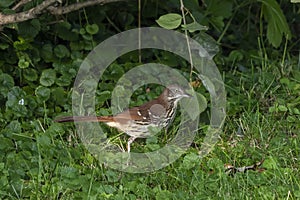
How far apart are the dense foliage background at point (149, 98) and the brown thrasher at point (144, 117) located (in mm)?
100

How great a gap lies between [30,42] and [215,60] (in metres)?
1.58

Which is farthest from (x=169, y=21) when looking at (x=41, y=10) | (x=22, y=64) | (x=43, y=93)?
(x=22, y=64)

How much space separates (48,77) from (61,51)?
43 centimetres

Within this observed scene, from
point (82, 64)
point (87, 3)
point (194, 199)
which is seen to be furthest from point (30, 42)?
point (194, 199)

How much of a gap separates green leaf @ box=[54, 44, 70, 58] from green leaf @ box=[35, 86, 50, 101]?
0.62 meters

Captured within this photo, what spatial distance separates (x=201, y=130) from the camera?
6.15 m

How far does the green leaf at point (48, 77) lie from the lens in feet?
21.7

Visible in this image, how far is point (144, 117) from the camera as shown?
586cm

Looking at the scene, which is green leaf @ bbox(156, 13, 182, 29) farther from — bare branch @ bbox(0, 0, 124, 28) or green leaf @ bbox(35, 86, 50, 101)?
green leaf @ bbox(35, 86, 50, 101)

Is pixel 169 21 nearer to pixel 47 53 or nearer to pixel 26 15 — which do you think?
pixel 26 15

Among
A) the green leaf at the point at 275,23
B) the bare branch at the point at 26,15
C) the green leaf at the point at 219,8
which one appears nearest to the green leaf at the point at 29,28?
the bare branch at the point at 26,15

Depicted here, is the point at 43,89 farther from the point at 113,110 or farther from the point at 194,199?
the point at 194,199

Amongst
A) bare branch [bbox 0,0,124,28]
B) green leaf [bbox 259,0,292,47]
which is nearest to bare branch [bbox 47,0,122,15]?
bare branch [bbox 0,0,124,28]

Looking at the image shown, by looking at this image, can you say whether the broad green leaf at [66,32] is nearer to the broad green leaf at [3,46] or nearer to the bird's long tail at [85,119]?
the broad green leaf at [3,46]
